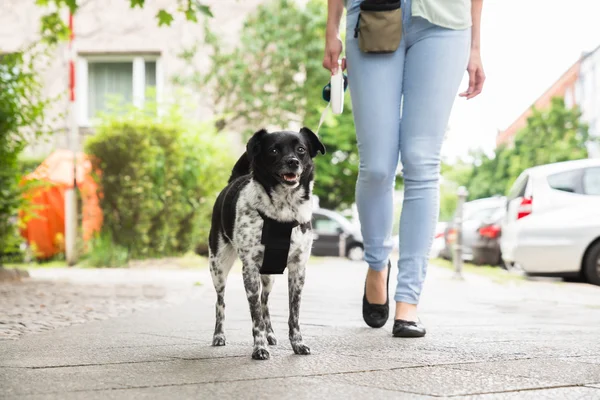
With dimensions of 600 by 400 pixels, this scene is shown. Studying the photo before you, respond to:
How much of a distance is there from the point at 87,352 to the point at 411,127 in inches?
77.4

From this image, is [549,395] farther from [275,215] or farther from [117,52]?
[117,52]

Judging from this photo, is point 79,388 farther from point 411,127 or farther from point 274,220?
point 411,127

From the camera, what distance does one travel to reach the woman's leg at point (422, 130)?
4.20 meters

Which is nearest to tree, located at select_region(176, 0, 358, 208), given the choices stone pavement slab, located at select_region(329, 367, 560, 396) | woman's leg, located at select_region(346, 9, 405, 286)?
woman's leg, located at select_region(346, 9, 405, 286)

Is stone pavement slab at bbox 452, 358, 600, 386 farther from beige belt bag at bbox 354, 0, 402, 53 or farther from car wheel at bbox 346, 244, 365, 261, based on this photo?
car wheel at bbox 346, 244, 365, 261

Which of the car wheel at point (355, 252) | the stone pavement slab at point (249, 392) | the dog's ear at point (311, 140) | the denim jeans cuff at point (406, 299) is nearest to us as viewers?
the stone pavement slab at point (249, 392)

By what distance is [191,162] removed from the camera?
14.1 meters

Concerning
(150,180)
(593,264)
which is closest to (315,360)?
(593,264)

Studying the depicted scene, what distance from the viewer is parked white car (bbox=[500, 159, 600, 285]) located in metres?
10.9

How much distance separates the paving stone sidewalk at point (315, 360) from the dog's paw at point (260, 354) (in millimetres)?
42

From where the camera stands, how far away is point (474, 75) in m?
4.57

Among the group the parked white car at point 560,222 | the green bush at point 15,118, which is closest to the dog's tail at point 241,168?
the green bush at point 15,118

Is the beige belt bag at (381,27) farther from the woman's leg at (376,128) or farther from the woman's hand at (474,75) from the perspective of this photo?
the woman's hand at (474,75)

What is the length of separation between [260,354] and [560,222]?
27.9 feet
